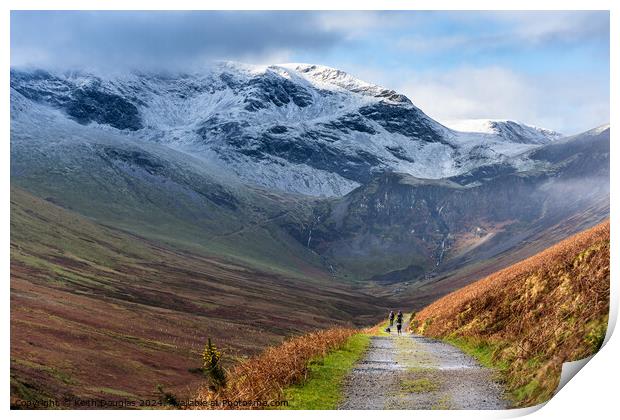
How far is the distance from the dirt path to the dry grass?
193cm

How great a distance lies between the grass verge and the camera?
77.3 feet

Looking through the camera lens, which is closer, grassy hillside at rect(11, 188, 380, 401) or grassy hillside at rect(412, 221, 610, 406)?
grassy hillside at rect(412, 221, 610, 406)

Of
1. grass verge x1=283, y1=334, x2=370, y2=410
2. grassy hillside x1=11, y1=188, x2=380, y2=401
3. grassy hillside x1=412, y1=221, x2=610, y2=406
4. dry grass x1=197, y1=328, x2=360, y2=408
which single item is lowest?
grassy hillside x1=11, y1=188, x2=380, y2=401

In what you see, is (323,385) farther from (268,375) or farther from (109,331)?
(109,331)

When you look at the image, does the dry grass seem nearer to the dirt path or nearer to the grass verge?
the grass verge

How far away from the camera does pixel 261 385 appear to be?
2384 cm

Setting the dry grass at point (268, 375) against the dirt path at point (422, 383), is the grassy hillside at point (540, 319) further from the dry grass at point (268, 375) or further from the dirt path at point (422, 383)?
the dry grass at point (268, 375)

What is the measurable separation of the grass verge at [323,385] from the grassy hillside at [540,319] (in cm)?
575

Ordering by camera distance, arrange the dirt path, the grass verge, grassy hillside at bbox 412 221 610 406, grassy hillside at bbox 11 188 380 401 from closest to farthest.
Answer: the dirt path → grassy hillside at bbox 412 221 610 406 → the grass verge → grassy hillside at bbox 11 188 380 401

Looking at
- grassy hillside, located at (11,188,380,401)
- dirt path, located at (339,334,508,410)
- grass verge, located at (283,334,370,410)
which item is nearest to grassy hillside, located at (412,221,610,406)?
dirt path, located at (339,334,508,410)

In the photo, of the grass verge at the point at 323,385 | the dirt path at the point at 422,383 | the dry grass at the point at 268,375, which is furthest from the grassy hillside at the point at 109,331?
the dirt path at the point at 422,383
